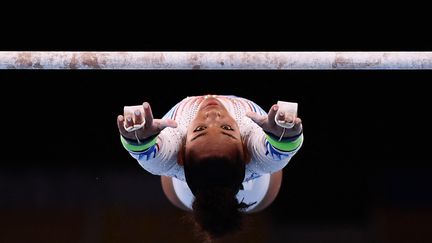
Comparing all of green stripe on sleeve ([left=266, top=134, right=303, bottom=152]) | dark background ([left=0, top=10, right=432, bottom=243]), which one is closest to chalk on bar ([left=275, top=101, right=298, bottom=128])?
green stripe on sleeve ([left=266, top=134, right=303, bottom=152])

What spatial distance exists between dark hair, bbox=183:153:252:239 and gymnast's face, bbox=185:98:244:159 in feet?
0.11

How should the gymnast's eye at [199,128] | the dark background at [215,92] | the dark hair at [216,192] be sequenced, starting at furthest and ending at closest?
the dark background at [215,92], the gymnast's eye at [199,128], the dark hair at [216,192]

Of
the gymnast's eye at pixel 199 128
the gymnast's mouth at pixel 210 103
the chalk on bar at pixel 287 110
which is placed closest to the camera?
the chalk on bar at pixel 287 110

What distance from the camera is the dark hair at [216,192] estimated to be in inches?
107

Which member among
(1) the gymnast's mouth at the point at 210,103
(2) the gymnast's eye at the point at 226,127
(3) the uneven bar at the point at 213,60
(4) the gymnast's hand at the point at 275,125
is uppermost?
(3) the uneven bar at the point at 213,60

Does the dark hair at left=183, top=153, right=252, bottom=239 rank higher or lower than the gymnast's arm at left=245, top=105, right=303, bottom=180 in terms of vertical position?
lower

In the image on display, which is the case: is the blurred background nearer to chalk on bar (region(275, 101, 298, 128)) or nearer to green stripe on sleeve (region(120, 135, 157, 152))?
green stripe on sleeve (region(120, 135, 157, 152))

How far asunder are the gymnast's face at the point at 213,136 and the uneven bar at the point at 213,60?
258mm

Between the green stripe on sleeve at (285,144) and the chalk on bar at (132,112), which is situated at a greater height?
the chalk on bar at (132,112)

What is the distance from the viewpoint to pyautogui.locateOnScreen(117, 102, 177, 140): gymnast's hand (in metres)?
2.61

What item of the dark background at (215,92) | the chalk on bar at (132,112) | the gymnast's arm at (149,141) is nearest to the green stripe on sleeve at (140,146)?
the gymnast's arm at (149,141)

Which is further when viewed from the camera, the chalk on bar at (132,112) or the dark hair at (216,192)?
the dark hair at (216,192)

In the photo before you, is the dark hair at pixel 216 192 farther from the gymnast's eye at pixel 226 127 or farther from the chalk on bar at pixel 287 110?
the chalk on bar at pixel 287 110

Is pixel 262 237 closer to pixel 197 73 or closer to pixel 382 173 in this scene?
pixel 382 173
